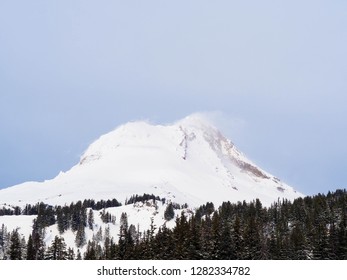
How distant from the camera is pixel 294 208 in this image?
19988 centimetres

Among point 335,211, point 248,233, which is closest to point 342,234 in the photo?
point 248,233

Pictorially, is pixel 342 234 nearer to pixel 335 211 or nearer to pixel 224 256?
pixel 224 256

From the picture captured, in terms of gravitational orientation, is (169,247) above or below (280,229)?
below
